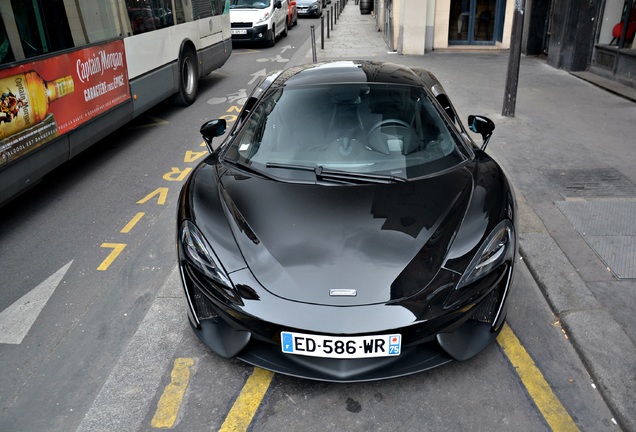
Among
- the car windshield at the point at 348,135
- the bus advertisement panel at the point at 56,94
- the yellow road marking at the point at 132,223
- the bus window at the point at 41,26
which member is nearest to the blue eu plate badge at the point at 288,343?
the car windshield at the point at 348,135

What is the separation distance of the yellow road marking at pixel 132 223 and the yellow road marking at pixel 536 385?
3375 mm

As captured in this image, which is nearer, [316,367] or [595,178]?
[316,367]

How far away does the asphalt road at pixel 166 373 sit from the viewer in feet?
9.43

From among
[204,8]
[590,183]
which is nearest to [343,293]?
[590,183]

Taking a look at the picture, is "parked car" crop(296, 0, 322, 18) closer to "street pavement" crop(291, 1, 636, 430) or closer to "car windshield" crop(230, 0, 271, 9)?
"car windshield" crop(230, 0, 271, 9)

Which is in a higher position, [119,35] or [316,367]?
[119,35]

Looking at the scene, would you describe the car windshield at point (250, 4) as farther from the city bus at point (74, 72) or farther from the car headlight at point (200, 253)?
the car headlight at point (200, 253)

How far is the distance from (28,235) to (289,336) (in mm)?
3455

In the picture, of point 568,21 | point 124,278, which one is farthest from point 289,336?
point 568,21

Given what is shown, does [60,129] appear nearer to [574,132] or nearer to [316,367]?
[316,367]

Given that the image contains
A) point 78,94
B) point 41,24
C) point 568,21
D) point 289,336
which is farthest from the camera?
point 568,21

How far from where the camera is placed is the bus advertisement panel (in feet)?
16.4

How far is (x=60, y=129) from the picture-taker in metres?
5.82

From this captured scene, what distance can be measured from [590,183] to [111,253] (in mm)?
4713
